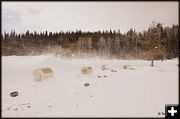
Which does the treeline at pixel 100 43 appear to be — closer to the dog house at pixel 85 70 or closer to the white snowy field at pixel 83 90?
the white snowy field at pixel 83 90

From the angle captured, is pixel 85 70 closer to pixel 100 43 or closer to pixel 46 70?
pixel 100 43

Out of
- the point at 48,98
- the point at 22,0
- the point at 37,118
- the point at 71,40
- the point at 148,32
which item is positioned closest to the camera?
the point at 37,118

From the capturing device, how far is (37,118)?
14.2ft

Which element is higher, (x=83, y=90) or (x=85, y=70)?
(x=85, y=70)

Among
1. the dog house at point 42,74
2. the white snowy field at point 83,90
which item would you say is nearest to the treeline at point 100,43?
the white snowy field at point 83,90

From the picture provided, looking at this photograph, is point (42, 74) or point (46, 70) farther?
point (46, 70)

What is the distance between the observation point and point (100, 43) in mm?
6188

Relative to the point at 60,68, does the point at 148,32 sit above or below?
above

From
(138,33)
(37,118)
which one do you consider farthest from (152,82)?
(37,118)

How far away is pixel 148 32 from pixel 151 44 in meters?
0.59

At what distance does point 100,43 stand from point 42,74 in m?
1.88

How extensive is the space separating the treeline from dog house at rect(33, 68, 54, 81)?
49cm

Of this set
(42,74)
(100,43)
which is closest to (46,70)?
(42,74)

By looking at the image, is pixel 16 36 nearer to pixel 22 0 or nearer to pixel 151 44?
pixel 22 0
